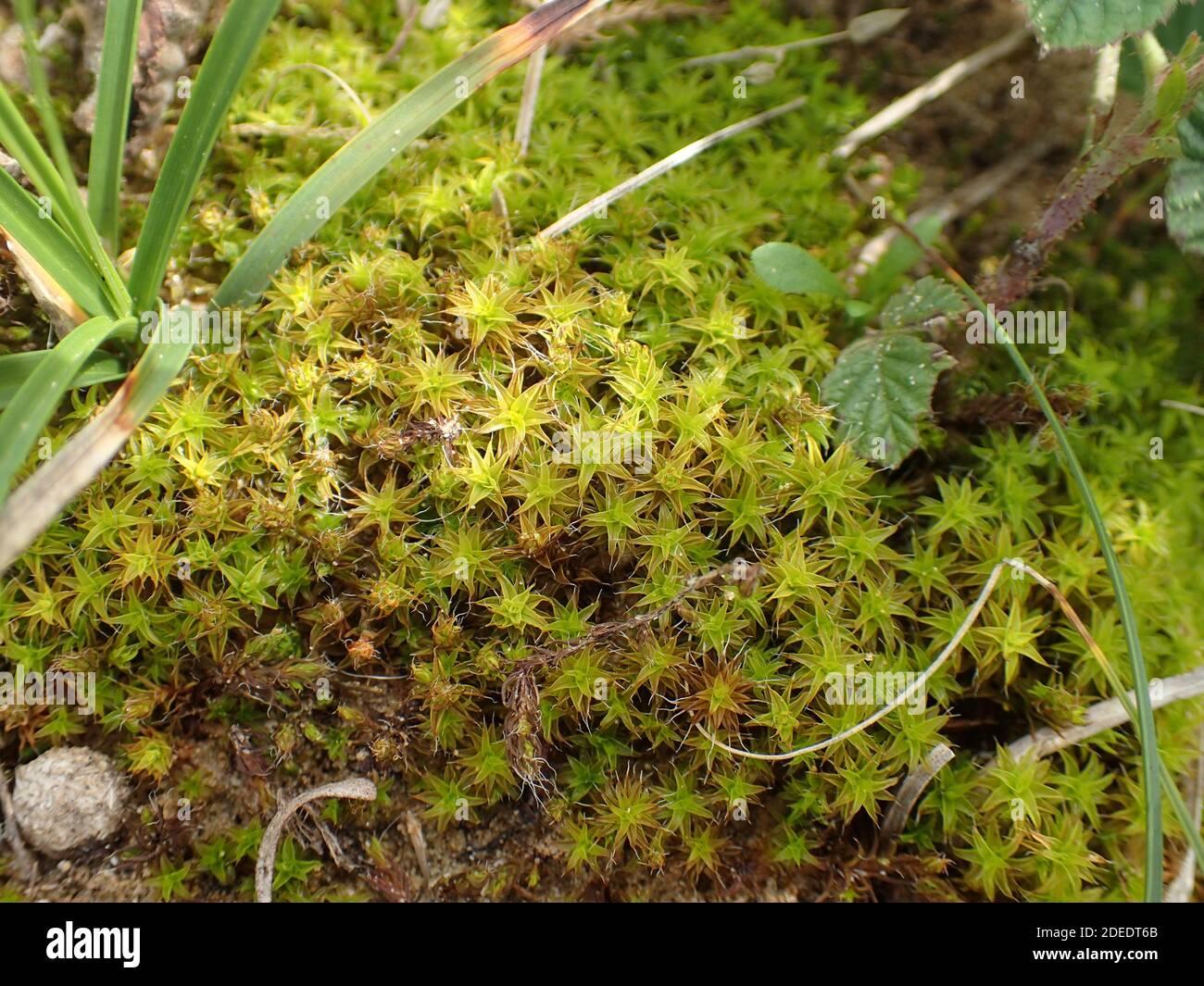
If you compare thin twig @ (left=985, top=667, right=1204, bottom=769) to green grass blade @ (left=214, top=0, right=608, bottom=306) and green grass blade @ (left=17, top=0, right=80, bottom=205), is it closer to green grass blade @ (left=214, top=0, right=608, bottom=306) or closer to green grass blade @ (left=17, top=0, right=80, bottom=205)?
green grass blade @ (left=214, top=0, right=608, bottom=306)

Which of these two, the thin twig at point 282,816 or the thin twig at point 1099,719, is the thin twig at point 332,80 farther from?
the thin twig at point 1099,719

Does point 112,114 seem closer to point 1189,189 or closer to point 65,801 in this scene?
point 65,801

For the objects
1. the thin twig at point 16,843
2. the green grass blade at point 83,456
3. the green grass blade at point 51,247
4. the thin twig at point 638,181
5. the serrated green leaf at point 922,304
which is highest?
the thin twig at point 638,181

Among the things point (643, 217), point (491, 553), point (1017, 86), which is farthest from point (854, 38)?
point (491, 553)

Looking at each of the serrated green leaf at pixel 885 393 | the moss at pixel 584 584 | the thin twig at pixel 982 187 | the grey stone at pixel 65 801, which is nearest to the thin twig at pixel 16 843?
the grey stone at pixel 65 801

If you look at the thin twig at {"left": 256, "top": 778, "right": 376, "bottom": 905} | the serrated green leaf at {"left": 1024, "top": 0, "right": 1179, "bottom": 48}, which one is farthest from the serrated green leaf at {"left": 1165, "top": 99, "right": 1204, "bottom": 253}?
the thin twig at {"left": 256, "top": 778, "right": 376, "bottom": 905}
